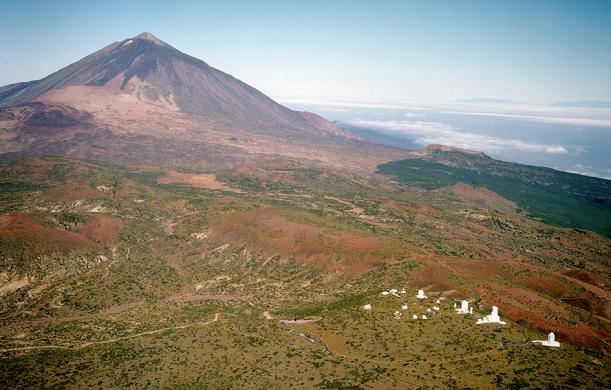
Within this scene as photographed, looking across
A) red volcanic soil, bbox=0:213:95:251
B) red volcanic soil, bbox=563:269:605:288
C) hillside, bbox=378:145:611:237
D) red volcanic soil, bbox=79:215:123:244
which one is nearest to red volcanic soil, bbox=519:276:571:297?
red volcanic soil, bbox=563:269:605:288

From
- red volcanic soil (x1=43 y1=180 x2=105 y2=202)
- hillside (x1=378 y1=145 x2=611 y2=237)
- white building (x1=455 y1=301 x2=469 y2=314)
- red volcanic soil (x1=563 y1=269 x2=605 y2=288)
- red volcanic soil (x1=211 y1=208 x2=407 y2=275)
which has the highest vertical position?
red volcanic soil (x1=43 y1=180 x2=105 y2=202)

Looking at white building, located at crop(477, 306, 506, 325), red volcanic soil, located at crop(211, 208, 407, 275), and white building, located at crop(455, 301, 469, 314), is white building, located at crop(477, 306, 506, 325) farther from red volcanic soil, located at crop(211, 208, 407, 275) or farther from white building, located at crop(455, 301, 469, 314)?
red volcanic soil, located at crop(211, 208, 407, 275)

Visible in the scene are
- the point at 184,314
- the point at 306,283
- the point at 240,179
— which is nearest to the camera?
the point at 184,314

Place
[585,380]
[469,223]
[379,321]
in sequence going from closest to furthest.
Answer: [585,380], [379,321], [469,223]

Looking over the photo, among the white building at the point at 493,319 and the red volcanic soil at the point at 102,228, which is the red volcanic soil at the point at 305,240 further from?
the white building at the point at 493,319

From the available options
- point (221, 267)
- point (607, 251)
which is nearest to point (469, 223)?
point (607, 251)

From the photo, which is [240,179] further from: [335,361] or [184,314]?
[335,361]

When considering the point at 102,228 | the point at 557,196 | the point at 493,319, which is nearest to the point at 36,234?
the point at 102,228
